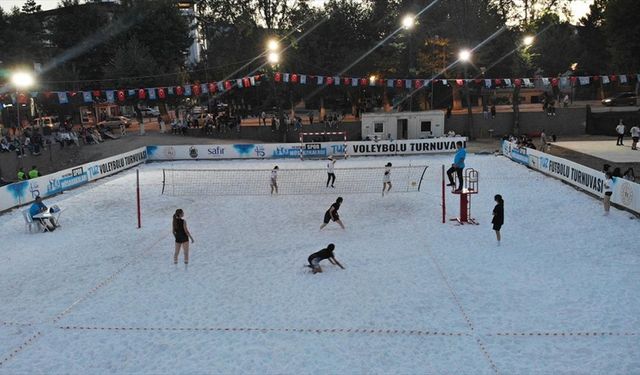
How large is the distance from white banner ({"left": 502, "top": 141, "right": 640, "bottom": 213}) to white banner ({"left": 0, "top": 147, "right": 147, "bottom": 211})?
24730 millimetres

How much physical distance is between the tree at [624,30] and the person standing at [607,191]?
1340 inches

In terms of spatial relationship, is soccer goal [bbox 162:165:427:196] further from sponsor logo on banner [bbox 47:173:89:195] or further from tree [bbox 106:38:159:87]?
tree [bbox 106:38:159:87]

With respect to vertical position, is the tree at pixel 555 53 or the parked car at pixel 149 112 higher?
the tree at pixel 555 53

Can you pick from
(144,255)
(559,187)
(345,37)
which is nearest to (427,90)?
(345,37)

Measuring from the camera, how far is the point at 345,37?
58.4 m

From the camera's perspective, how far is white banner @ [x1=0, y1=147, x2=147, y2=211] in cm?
2272

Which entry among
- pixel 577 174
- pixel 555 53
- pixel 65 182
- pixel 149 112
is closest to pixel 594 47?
pixel 555 53

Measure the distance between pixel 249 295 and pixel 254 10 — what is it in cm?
3656

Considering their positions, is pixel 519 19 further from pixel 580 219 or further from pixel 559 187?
pixel 580 219

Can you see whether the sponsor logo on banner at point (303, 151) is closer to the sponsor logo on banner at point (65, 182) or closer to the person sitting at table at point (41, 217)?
the sponsor logo on banner at point (65, 182)

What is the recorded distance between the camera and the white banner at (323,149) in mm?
34969

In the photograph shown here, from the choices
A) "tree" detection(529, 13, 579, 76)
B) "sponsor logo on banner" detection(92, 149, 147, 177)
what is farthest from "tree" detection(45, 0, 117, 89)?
"tree" detection(529, 13, 579, 76)

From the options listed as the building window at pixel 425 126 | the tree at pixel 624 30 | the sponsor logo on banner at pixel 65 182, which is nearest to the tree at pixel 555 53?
the tree at pixel 624 30

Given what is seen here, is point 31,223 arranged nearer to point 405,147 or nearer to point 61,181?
point 61,181
